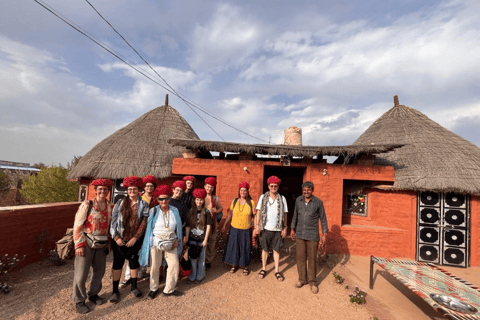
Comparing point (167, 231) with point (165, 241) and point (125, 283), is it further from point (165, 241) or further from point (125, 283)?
point (125, 283)

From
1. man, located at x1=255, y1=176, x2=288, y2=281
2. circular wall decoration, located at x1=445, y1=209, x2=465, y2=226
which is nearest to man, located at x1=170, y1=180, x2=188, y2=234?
man, located at x1=255, y1=176, x2=288, y2=281

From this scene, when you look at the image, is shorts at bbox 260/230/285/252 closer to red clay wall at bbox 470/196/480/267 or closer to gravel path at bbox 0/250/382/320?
gravel path at bbox 0/250/382/320

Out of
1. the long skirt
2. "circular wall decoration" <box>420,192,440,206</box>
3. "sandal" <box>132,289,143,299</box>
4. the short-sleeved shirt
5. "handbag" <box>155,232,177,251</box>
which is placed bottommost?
"sandal" <box>132,289,143,299</box>

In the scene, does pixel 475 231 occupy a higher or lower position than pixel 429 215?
lower

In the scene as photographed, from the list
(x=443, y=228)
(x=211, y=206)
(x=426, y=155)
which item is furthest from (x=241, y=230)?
(x=426, y=155)

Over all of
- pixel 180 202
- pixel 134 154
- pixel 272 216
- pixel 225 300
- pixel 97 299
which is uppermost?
pixel 134 154

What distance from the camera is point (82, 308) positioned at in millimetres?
2814

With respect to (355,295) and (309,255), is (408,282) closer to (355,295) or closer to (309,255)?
(355,295)

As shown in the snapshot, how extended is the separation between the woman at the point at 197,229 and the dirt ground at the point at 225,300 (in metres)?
0.49

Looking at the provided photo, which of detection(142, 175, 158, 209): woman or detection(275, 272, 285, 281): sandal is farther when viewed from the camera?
detection(275, 272, 285, 281): sandal

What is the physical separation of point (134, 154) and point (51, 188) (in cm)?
861

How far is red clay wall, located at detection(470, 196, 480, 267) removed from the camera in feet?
17.3

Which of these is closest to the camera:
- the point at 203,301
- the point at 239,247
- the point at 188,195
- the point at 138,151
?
the point at 203,301

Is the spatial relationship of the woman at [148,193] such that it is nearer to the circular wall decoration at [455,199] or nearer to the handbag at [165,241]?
the handbag at [165,241]
